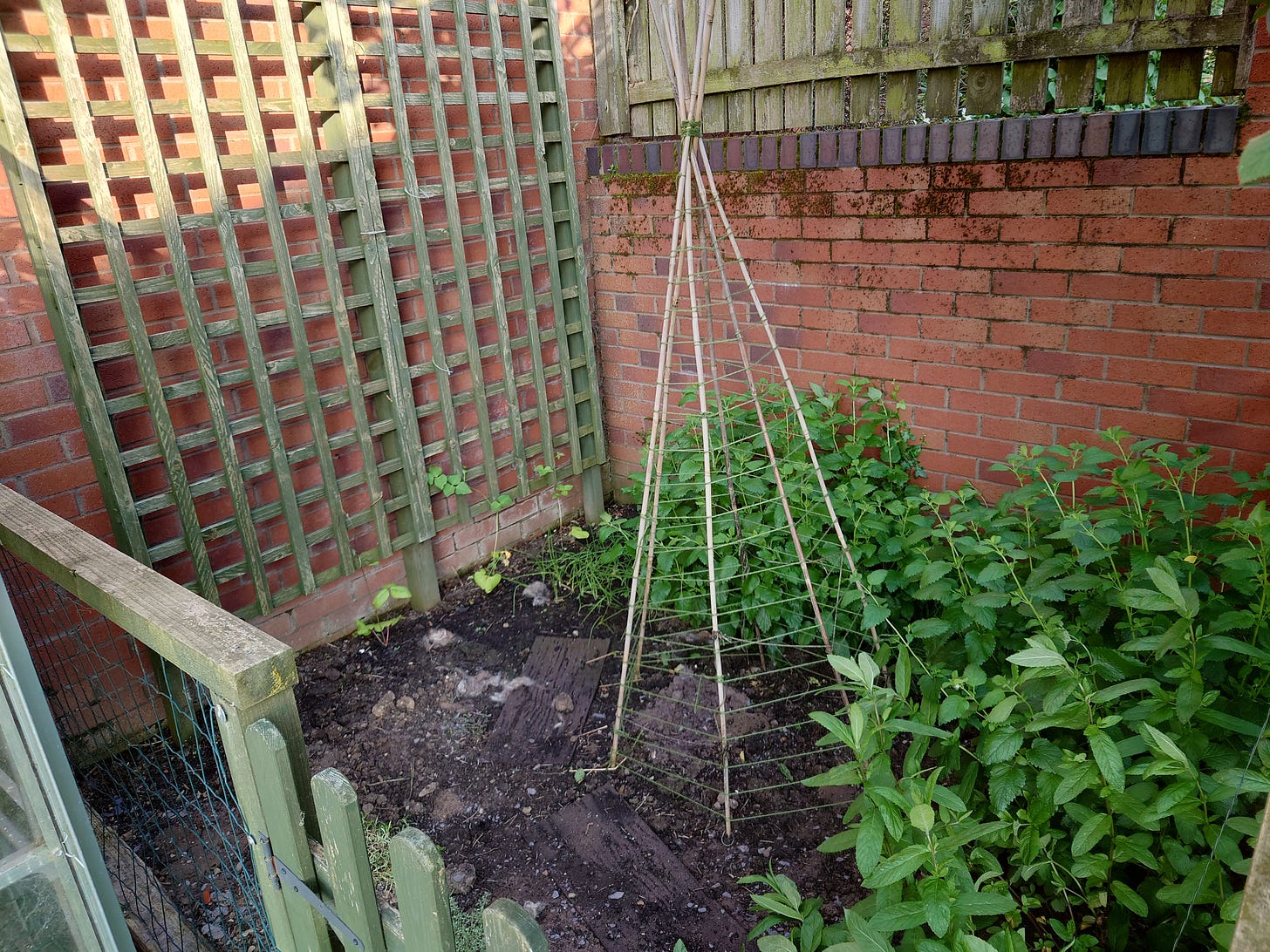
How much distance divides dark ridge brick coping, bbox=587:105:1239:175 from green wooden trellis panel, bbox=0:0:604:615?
78cm

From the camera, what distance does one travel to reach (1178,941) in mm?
1627

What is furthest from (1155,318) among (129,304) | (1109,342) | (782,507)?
(129,304)

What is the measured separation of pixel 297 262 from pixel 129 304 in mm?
575

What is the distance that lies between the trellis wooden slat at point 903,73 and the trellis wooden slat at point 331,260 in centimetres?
191

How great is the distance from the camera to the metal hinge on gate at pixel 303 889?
116 centimetres

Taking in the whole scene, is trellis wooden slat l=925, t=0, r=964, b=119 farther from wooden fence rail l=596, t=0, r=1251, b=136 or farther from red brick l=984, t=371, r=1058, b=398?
red brick l=984, t=371, r=1058, b=398

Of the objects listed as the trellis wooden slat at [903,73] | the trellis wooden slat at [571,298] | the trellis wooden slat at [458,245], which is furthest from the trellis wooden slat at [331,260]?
the trellis wooden slat at [903,73]

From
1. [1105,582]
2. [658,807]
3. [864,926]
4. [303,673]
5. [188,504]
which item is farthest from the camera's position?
[303,673]

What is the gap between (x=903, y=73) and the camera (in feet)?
9.66

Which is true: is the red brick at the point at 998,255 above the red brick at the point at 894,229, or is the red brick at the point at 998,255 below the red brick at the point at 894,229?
below

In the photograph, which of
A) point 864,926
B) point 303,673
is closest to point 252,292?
point 303,673

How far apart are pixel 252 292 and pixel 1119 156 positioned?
275 cm

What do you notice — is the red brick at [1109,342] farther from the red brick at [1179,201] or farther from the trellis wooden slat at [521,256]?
the trellis wooden slat at [521,256]

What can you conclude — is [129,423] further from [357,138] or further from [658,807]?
[658,807]
